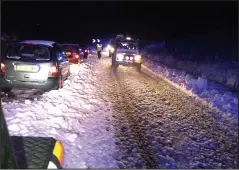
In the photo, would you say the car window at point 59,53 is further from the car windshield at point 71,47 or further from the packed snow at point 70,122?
the car windshield at point 71,47

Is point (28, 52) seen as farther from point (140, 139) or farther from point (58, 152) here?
point (58, 152)

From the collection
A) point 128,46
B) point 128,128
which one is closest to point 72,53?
point 128,46

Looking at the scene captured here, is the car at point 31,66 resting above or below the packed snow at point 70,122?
above

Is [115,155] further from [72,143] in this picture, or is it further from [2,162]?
[2,162]

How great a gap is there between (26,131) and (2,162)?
302cm

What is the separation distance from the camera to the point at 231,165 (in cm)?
506

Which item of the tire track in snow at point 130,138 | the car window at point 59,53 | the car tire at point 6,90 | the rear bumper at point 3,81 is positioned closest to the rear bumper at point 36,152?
the tire track in snow at point 130,138

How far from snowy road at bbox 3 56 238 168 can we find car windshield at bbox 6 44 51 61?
1.18 meters

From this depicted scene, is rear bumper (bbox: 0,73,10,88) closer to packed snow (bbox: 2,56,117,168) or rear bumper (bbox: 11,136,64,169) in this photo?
packed snow (bbox: 2,56,117,168)

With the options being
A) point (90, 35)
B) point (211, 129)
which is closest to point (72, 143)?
point (211, 129)

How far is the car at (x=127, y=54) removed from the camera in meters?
19.5

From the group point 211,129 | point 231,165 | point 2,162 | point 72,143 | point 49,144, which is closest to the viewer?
point 2,162

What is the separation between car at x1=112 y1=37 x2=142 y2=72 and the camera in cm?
1952

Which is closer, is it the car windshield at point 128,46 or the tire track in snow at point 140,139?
the tire track in snow at point 140,139
